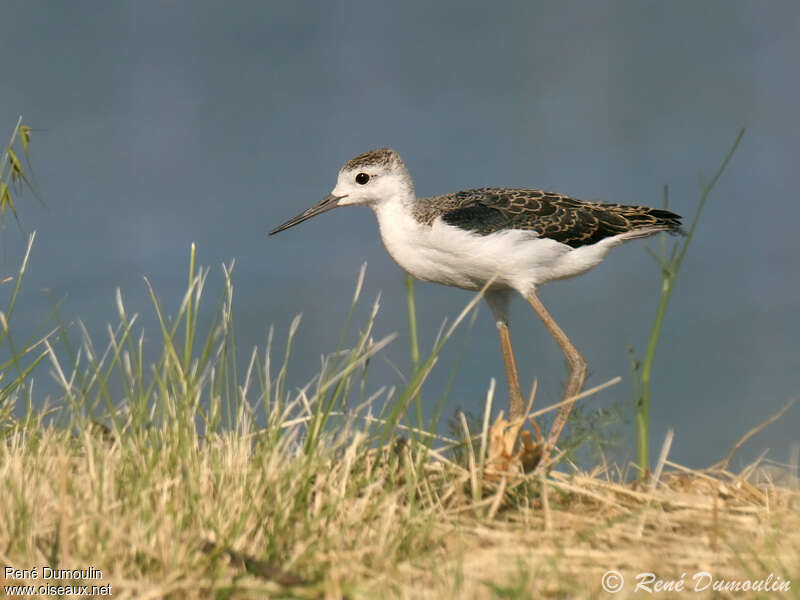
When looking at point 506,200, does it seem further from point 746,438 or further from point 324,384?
→ point 324,384

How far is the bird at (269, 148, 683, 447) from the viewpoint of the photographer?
20.6 feet

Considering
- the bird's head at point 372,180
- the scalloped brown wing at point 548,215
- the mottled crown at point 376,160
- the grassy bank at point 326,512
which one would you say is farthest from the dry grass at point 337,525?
the mottled crown at point 376,160

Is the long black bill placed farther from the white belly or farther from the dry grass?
the dry grass

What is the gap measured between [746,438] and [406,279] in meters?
2.19

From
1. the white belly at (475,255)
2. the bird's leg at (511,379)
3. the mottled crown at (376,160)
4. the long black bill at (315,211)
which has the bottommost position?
the bird's leg at (511,379)

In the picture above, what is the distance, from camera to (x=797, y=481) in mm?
5199

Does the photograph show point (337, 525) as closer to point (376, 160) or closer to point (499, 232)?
point (499, 232)

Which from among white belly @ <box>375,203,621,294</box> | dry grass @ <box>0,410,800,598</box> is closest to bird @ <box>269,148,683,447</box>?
white belly @ <box>375,203,621,294</box>

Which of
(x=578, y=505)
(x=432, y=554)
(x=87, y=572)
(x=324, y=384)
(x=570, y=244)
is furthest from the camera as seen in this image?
(x=570, y=244)

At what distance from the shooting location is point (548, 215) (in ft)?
21.7

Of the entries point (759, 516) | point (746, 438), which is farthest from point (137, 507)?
point (746, 438)

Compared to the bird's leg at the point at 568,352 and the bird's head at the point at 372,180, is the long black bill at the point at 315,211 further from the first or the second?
the bird's leg at the point at 568,352

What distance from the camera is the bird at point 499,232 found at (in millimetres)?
6266

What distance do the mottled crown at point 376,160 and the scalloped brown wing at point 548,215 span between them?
0.42m
